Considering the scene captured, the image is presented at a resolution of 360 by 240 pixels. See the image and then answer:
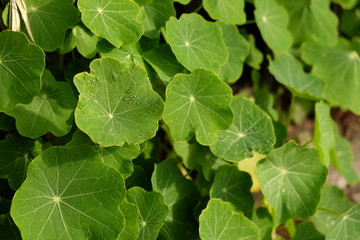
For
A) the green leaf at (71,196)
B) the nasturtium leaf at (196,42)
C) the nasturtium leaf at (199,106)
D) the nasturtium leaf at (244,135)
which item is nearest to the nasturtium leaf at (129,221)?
the green leaf at (71,196)

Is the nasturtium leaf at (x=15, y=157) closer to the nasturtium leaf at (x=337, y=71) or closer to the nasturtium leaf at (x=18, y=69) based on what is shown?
the nasturtium leaf at (x=18, y=69)

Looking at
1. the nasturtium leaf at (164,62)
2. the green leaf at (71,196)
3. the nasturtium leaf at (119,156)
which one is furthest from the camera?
the nasturtium leaf at (164,62)

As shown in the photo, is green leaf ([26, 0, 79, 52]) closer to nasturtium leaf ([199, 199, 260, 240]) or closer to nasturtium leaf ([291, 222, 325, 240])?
nasturtium leaf ([199, 199, 260, 240])

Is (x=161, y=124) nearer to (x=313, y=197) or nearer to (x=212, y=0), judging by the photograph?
(x=212, y=0)

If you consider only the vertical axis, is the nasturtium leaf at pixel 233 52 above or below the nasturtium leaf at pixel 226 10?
below

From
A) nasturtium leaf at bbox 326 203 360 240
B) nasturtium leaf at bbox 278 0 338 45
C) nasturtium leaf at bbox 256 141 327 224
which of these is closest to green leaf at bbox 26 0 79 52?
nasturtium leaf at bbox 256 141 327 224
